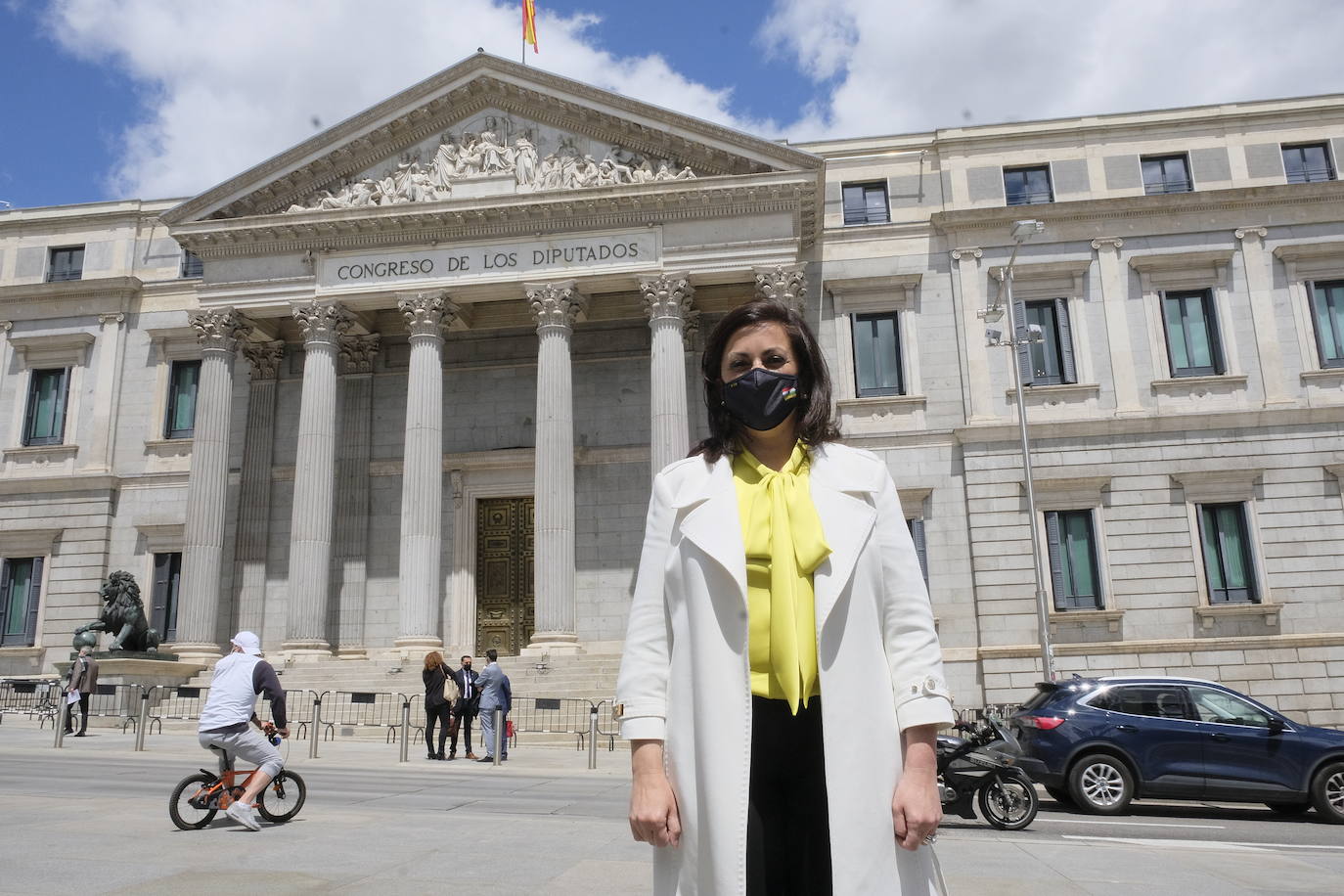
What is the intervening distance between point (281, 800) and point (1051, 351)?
25.2 meters

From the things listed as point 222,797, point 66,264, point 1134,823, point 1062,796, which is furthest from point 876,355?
point 66,264

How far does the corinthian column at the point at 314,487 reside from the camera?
27125 millimetres

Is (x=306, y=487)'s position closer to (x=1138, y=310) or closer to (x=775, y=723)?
(x=1138, y=310)

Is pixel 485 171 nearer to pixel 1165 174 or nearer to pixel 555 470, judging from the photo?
pixel 555 470

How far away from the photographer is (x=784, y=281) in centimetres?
2773

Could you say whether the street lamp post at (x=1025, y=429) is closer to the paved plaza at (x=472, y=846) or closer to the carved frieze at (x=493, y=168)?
the paved plaza at (x=472, y=846)

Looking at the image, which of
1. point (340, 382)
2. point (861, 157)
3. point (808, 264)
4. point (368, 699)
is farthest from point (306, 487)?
point (861, 157)

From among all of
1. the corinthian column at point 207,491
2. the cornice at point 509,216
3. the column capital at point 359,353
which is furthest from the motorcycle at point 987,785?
the column capital at point 359,353

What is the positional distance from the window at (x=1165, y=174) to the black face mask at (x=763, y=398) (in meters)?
31.1

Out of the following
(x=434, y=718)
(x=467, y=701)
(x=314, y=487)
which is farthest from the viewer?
(x=314, y=487)

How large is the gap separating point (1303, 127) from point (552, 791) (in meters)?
29.2

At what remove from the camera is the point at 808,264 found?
102ft

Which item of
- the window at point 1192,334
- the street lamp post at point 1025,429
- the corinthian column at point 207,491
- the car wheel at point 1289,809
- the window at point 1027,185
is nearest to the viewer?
the car wheel at point 1289,809

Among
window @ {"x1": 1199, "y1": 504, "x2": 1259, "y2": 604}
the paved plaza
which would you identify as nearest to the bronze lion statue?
the paved plaza
